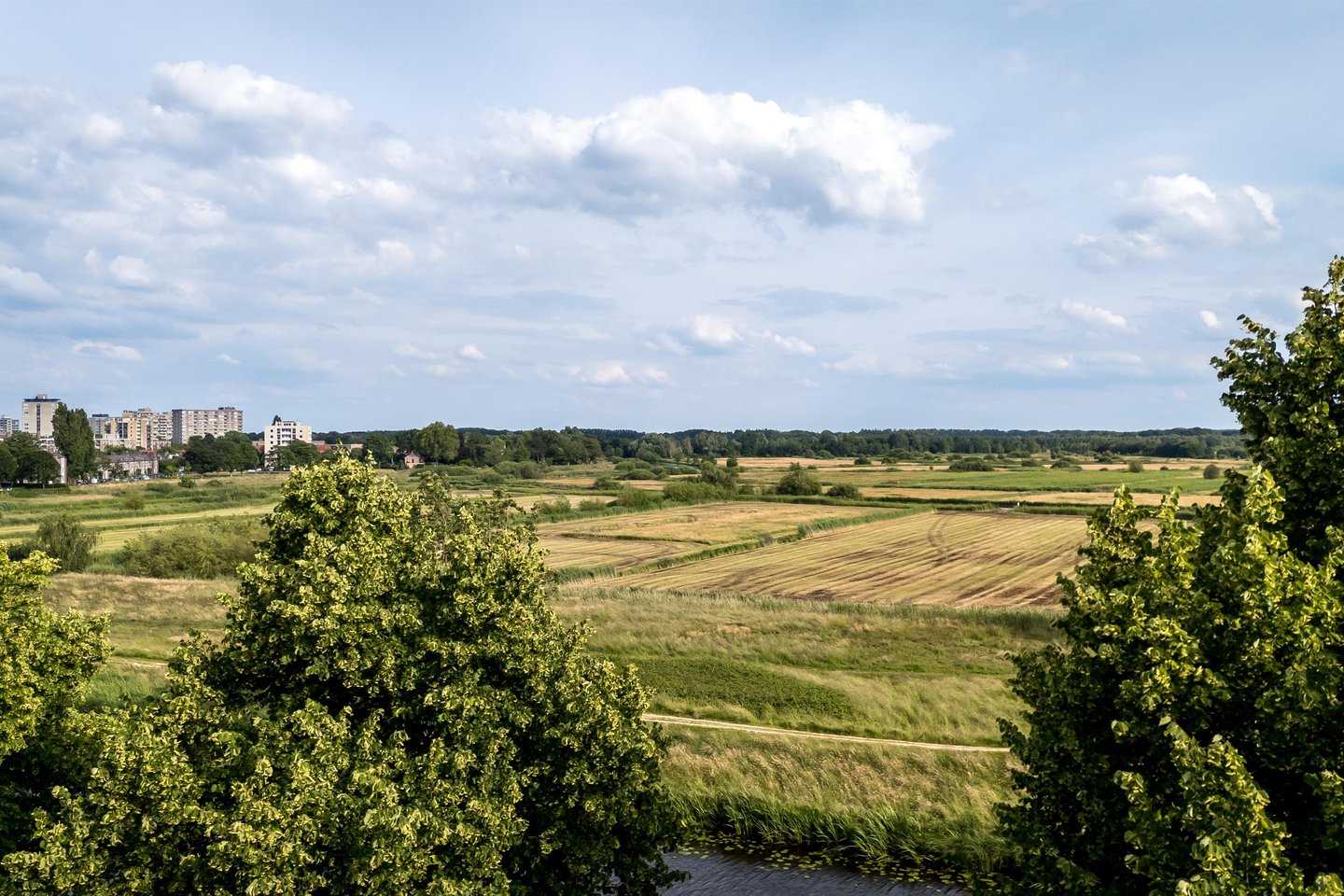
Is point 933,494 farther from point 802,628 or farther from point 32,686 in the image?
point 32,686

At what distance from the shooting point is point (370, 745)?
48.9 ft

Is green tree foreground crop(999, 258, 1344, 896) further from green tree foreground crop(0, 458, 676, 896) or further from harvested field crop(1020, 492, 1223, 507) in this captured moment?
harvested field crop(1020, 492, 1223, 507)

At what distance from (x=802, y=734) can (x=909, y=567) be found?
1855 inches

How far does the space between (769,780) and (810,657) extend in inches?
644

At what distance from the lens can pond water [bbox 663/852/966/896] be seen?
24281 millimetres

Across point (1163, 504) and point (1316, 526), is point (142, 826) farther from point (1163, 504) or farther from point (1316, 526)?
point (1316, 526)

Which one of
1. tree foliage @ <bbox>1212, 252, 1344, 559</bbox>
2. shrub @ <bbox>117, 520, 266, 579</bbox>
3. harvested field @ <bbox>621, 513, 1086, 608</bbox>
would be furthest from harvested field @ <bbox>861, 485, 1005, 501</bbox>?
tree foliage @ <bbox>1212, 252, 1344, 559</bbox>

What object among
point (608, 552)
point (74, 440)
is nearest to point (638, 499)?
point (608, 552)

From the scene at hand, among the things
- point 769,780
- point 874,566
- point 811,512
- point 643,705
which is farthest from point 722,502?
point 643,705

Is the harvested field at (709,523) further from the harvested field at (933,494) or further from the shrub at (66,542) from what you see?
the shrub at (66,542)

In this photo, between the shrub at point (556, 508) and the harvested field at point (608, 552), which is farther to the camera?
the shrub at point (556, 508)

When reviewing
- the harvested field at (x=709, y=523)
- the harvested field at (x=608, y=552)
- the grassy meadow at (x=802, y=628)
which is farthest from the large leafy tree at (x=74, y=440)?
the harvested field at (x=608, y=552)

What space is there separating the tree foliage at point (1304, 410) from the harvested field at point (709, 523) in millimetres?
80690

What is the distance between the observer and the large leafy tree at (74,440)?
170750mm
